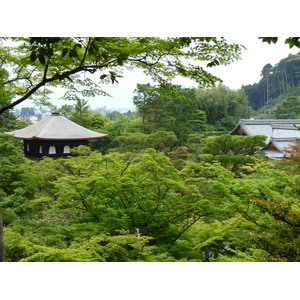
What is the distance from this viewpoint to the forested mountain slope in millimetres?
3825

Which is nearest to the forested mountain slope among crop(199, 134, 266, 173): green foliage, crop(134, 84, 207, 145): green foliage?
crop(199, 134, 266, 173): green foliage

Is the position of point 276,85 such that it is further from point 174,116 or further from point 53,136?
point 53,136

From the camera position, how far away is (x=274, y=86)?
4422mm

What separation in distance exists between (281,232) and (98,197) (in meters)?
1.82

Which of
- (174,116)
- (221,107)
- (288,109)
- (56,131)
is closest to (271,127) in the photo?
(288,109)

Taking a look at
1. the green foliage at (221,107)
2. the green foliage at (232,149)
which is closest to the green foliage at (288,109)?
the green foliage at (221,107)

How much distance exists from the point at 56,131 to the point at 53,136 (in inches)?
4.4

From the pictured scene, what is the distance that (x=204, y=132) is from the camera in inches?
239

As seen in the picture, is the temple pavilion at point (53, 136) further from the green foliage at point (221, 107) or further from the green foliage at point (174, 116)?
the green foliage at point (221, 107)

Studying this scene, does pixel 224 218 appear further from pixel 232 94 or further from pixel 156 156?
pixel 232 94

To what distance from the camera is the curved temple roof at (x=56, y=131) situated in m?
5.61

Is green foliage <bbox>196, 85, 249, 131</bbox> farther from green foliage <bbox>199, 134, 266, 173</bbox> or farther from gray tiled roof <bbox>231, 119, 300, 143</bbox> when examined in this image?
green foliage <bbox>199, 134, 266, 173</bbox>

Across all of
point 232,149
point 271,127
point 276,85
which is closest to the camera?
point 276,85

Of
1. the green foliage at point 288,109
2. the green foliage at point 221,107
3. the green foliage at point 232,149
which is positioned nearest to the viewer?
the green foliage at point 288,109
